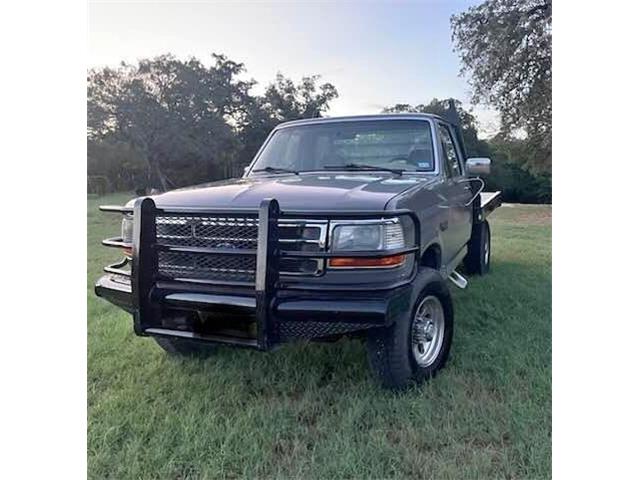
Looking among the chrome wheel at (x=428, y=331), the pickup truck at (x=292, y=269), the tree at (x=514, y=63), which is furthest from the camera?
the tree at (x=514, y=63)

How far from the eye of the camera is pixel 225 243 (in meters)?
2.15

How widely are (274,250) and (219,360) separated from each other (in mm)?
1049

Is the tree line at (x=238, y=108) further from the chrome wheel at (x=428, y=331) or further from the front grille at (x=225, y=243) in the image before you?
the chrome wheel at (x=428, y=331)

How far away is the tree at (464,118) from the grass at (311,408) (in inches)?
28.5

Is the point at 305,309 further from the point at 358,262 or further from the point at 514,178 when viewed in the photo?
the point at 514,178

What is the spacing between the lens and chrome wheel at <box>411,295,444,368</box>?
2.42 meters

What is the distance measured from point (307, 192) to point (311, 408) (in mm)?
Answer: 1016

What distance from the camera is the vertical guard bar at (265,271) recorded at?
1968 mm

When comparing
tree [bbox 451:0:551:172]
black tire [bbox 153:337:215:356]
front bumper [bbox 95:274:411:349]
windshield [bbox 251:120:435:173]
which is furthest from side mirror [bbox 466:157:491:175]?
black tire [bbox 153:337:215:356]

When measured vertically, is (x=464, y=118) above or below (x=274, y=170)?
above

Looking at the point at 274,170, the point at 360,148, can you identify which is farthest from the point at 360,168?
the point at 274,170

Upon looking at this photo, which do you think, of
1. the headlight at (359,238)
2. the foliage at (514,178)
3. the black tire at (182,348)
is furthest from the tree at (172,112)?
the foliage at (514,178)

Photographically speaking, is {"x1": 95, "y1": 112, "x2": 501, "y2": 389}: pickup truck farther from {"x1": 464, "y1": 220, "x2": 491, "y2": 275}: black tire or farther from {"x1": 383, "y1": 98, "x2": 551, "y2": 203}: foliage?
{"x1": 464, "y1": 220, "x2": 491, "y2": 275}: black tire
